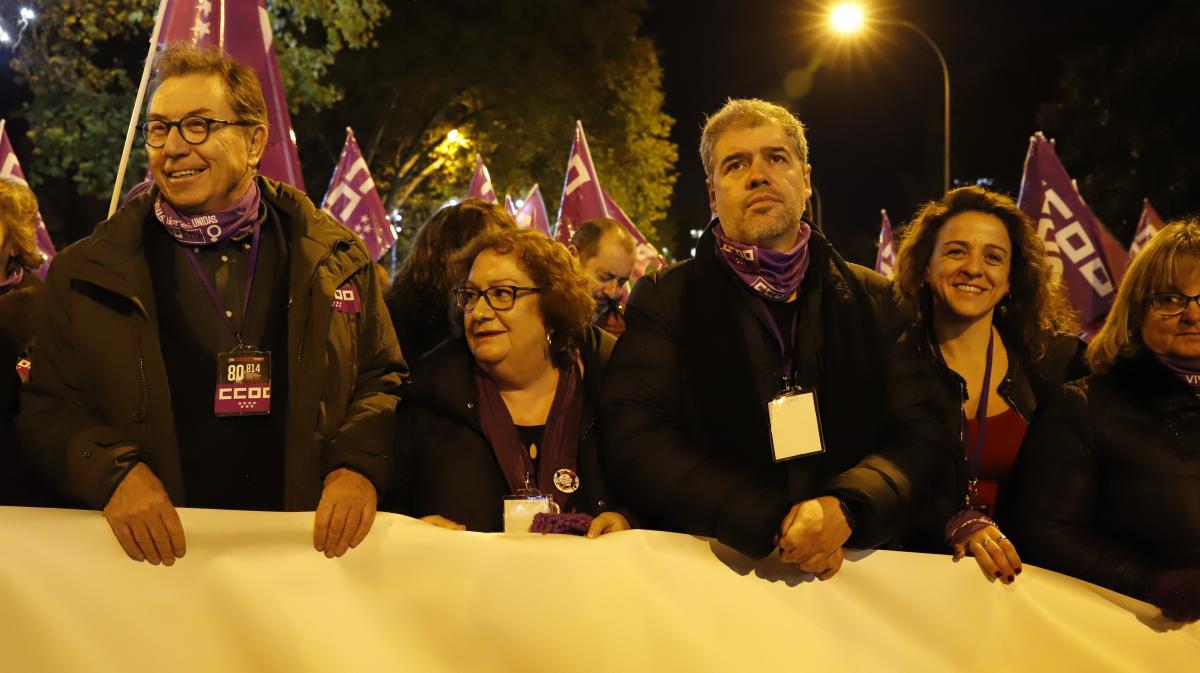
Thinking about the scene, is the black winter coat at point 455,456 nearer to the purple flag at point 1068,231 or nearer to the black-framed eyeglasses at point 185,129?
the black-framed eyeglasses at point 185,129

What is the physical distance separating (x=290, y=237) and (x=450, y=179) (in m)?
25.1

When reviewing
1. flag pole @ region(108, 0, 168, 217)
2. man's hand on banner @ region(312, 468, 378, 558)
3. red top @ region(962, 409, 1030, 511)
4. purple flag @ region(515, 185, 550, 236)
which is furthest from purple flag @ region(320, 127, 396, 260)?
man's hand on banner @ region(312, 468, 378, 558)

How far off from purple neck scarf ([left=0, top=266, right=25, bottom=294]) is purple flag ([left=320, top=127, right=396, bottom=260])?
685 centimetres

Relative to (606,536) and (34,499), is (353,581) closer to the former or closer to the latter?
(606,536)

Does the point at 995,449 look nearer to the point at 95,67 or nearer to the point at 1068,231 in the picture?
the point at 1068,231

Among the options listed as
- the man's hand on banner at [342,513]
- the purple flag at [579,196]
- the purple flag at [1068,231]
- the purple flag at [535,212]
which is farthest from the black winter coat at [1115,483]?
the purple flag at [535,212]

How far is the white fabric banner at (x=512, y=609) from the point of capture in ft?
9.39

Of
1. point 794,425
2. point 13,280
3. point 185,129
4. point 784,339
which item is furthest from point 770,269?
point 13,280

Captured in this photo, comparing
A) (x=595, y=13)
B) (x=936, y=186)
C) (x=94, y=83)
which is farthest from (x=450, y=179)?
(x=936, y=186)

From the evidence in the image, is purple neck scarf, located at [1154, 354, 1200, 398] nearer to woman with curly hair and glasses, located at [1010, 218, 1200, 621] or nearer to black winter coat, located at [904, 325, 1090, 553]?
woman with curly hair and glasses, located at [1010, 218, 1200, 621]

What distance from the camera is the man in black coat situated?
3.03 m

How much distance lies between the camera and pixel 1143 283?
3.55 meters

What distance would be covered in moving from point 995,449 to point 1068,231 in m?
5.97

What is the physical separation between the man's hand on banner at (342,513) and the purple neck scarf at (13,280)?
2138mm
